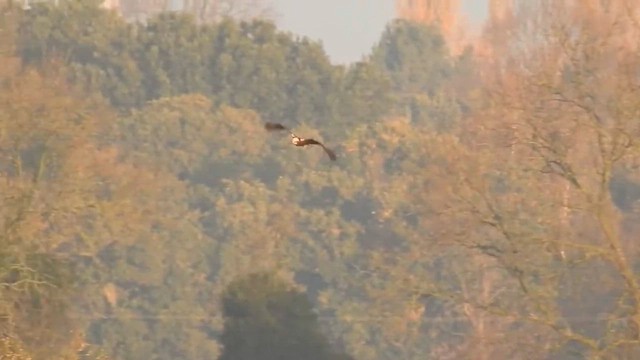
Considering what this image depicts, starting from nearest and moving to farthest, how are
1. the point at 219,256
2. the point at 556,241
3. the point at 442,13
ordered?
the point at 556,241 → the point at 219,256 → the point at 442,13

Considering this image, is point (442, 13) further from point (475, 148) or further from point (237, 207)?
point (475, 148)

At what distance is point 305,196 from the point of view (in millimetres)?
49969

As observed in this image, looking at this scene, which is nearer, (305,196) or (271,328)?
(271,328)

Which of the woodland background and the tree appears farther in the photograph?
the tree

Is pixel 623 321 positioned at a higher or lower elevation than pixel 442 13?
lower

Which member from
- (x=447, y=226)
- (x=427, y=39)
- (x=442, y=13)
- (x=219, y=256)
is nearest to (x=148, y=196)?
(x=219, y=256)

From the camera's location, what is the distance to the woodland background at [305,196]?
2408 cm

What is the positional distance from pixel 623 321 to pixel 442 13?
86.0 m

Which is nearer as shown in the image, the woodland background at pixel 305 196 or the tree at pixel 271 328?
the woodland background at pixel 305 196

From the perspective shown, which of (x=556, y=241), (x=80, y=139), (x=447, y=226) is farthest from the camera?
(x=80, y=139)

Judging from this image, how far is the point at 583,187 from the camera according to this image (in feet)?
78.4

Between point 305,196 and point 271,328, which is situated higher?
point 305,196

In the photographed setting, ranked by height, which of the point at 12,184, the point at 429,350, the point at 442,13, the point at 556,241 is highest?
the point at 442,13

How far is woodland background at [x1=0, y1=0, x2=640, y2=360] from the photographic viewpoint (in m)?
24.1
